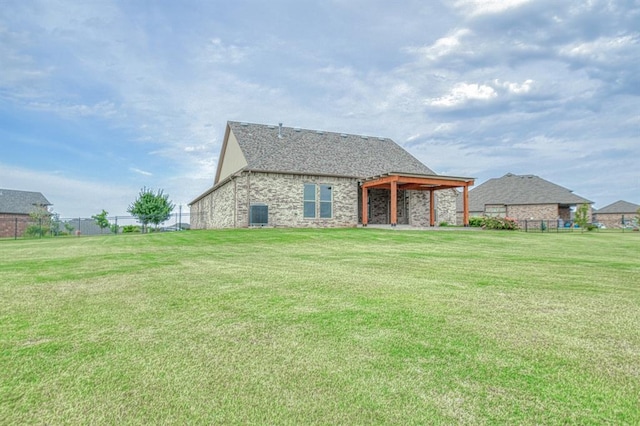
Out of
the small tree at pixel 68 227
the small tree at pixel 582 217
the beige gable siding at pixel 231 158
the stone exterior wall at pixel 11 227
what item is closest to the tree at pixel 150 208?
the small tree at pixel 68 227

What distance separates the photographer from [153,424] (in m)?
2.01

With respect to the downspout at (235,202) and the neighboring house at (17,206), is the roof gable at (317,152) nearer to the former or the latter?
the downspout at (235,202)

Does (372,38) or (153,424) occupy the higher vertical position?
(372,38)

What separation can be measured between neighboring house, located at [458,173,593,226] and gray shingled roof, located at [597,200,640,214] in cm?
1182

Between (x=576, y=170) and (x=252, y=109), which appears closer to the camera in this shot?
(x=252, y=109)

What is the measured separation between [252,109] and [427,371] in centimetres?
2573

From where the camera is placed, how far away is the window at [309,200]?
20.6m

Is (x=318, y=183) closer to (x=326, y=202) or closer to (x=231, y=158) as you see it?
(x=326, y=202)

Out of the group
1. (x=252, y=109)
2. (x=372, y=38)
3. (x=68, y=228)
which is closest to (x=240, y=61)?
(x=372, y=38)

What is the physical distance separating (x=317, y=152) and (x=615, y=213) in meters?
43.2

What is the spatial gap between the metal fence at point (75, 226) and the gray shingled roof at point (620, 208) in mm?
50152

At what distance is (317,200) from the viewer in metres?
20.8

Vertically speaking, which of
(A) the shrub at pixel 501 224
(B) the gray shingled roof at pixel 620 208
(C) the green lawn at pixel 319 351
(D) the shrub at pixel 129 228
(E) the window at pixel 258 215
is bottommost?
(C) the green lawn at pixel 319 351

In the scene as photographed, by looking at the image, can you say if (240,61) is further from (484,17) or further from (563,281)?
(563,281)
